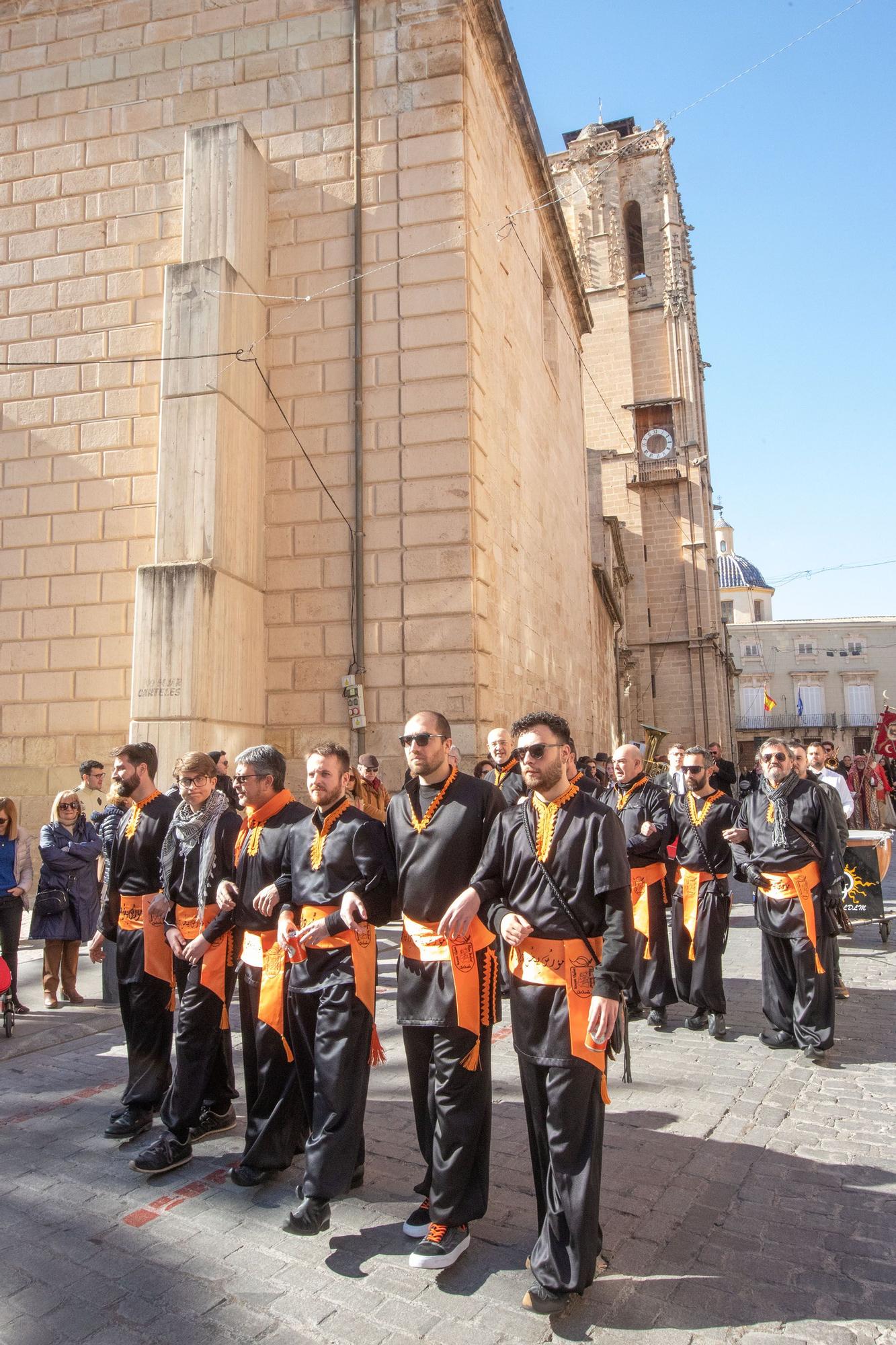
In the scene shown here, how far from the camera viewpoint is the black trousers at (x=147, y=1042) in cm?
448

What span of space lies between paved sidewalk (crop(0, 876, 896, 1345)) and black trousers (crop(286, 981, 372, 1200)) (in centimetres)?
22

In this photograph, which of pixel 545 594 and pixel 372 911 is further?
pixel 545 594

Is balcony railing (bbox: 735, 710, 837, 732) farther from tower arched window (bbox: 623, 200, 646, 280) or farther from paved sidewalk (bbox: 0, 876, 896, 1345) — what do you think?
paved sidewalk (bbox: 0, 876, 896, 1345)

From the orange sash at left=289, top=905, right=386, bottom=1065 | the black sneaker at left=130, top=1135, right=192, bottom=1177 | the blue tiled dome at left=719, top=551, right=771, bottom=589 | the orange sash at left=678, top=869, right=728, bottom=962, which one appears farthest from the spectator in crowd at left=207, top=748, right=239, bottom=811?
the blue tiled dome at left=719, top=551, right=771, bottom=589

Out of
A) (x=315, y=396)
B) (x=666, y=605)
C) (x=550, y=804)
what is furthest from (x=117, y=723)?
(x=666, y=605)

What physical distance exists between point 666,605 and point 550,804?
36094mm

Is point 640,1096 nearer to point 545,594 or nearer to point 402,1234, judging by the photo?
point 402,1234

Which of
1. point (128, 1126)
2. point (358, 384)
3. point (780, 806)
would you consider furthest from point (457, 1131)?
point (358, 384)

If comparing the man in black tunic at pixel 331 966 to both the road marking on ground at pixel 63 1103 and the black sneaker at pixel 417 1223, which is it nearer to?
the black sneaker at pixel 417 1223

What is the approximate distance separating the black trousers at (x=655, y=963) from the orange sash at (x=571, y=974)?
3221 millimetres

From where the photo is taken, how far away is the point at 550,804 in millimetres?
3393

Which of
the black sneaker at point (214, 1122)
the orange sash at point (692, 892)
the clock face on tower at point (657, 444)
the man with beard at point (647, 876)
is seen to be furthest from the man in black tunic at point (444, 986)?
the clock face on tower at point (657, 444)

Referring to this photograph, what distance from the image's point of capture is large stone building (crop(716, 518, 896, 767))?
61.1 metres

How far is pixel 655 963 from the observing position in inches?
249
